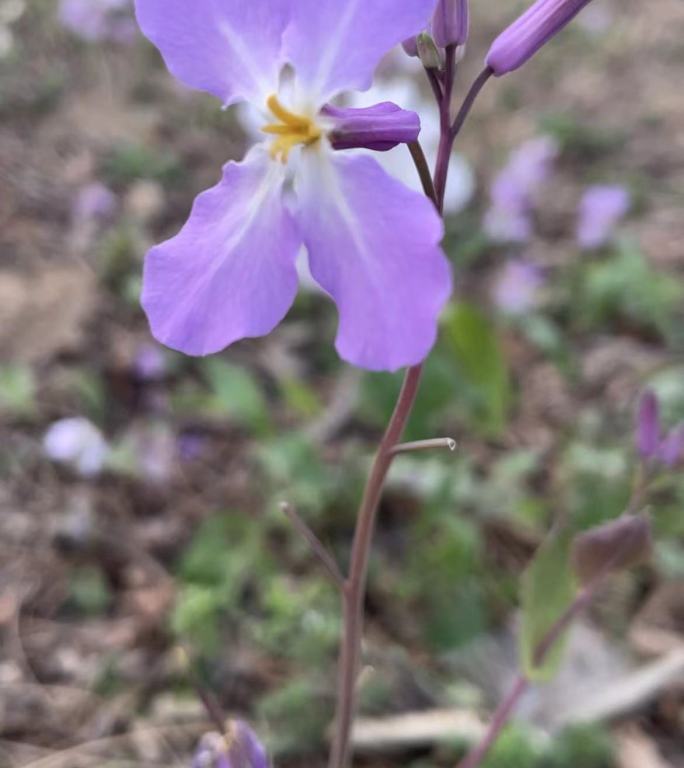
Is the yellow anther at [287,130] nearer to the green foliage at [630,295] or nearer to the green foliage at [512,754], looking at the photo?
the green foliage at [512,754]

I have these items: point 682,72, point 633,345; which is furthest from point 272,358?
point 682,72

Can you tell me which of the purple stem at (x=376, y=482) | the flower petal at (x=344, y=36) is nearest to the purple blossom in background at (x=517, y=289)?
the purple stem at (x=376, y=482)

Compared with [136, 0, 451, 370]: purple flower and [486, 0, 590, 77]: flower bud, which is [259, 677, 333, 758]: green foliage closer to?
[136, 0, 451, 370]: purple flower

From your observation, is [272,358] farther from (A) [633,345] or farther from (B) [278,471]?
(A) [633,345]

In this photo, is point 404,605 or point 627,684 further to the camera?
point 404,605

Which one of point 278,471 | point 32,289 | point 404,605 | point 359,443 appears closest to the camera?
point 404,605

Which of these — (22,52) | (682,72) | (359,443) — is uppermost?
(22,52)

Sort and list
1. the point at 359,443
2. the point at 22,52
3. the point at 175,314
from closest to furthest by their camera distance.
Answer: the point at 175,314 < the point at 359,443 < the point at 22,52

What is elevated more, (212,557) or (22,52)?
(22,52)
